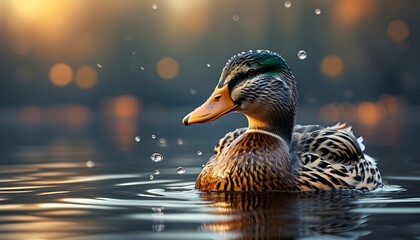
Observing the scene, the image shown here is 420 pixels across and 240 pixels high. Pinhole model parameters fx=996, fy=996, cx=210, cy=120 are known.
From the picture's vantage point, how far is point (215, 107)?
340 inches

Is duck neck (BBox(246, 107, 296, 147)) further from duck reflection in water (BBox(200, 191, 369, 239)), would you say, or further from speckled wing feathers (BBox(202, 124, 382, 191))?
duck reflection in water (BBox(200, 191, 369, 239))

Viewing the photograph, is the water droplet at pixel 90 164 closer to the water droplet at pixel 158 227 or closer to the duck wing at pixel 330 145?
the duck wing at pixel 330 145

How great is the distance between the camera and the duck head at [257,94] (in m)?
8.67

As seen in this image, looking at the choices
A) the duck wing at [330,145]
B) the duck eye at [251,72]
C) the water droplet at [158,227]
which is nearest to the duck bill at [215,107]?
the duck eye at [251,72]

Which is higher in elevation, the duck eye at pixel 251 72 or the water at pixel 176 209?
the duck eye at pixel 251 72

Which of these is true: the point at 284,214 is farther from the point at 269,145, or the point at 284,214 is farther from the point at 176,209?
the point at 269,145

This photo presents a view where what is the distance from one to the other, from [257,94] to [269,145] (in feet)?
1.53

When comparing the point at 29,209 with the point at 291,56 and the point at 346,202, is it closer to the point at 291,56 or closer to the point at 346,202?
the point at 346,202

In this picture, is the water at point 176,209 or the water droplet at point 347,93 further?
the water droplet at point 347,93

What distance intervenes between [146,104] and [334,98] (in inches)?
546

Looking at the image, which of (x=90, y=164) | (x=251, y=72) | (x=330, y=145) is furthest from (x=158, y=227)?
(x=90, y=164)

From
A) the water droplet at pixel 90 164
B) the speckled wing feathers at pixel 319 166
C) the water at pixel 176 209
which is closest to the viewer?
the water at pixel 176 209

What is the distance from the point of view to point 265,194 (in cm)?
835

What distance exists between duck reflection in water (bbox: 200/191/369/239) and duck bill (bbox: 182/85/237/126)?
2.16ft
